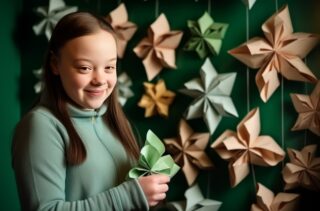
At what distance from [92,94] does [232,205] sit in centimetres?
66

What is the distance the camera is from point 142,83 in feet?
4.27

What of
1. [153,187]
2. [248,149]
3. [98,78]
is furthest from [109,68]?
[248,149]

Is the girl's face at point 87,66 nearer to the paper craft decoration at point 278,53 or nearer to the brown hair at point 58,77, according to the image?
the brown hair at point 58,77

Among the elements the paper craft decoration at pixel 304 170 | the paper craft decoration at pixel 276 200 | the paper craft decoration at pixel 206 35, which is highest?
the paper craft decoration at pixel 206 35

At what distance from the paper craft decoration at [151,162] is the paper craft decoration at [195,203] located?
1.14 feet

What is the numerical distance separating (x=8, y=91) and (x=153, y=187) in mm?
771

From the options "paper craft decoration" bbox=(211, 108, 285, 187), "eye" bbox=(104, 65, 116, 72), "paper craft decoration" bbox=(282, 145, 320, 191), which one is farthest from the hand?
"paper craft decoration" bbox=(282, 145, 320, 191)

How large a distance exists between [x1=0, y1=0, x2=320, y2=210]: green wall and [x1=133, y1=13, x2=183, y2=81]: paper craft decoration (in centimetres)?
4

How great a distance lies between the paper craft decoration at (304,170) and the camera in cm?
108

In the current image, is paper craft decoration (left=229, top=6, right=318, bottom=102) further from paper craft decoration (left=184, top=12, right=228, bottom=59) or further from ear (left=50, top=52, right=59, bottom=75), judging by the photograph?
ear (left=50, top=52, right=59, bottom=75)

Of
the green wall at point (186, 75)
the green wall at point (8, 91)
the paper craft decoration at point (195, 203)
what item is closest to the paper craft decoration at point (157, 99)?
the green wall at point (186, 75)

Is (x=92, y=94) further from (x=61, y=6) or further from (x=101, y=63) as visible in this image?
(x=61, y=6)

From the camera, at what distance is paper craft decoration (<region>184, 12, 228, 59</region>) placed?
1.17 m

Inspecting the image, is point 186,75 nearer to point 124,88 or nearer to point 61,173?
point 124,88
